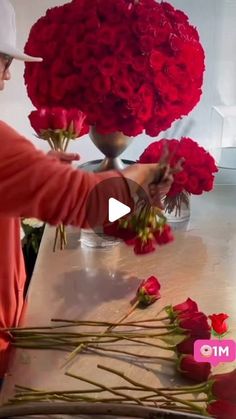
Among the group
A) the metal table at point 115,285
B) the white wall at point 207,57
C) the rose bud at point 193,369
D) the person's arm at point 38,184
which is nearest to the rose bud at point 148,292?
the metal table at point 115,285

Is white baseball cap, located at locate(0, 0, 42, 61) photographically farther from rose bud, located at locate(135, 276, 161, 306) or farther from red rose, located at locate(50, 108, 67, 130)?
rose bud, located at locate(135, 276, 161, 306)

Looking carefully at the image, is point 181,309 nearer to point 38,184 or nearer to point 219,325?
point 219,325

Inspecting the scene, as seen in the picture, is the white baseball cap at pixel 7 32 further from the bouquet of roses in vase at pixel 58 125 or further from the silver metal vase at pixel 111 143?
the silver metal vase at pixel 111 143

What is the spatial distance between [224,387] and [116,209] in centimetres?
18

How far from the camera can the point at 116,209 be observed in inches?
19.3

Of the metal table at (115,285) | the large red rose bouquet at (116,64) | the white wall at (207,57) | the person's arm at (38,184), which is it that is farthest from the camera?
the white wall at (207,57)

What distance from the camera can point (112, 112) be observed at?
0.69 m

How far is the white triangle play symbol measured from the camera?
48cm

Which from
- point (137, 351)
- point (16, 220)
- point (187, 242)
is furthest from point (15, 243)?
point (187, 242)

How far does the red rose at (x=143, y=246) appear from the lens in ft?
2.21

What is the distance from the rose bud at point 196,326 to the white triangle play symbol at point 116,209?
0.14 metres

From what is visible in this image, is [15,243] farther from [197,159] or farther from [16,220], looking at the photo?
[197,159]

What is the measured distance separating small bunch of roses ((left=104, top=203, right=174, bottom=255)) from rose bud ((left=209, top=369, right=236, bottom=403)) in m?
0.16

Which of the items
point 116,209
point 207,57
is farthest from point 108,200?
point 207,57
